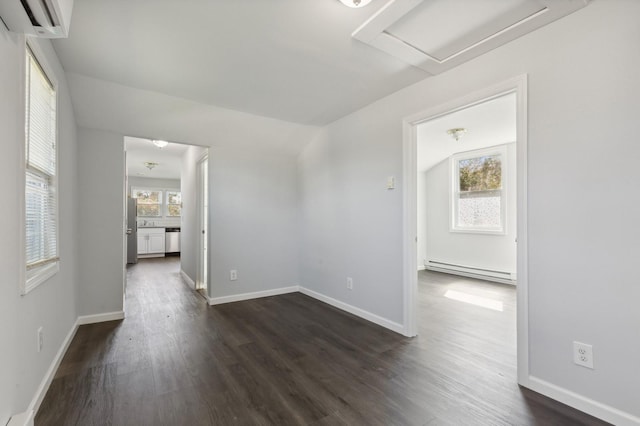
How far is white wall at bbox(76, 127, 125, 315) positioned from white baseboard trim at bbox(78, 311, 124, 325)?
0.03 metres

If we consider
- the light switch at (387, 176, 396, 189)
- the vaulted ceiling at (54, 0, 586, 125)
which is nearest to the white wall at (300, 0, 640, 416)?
the vaulted ceiling at (54, 0, 586, 125)

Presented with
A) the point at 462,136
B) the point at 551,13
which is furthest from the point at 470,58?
the point at 462,136

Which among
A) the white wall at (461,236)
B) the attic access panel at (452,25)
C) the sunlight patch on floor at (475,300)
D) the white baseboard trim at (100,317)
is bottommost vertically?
the sunlight patch on floor at (475,300)

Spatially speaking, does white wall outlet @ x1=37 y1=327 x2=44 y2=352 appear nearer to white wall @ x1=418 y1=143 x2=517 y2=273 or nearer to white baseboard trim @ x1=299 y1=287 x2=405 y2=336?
white baseboard trim @ x1=299 y1=287 x2=405 y2=336

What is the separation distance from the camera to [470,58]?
7.17ft

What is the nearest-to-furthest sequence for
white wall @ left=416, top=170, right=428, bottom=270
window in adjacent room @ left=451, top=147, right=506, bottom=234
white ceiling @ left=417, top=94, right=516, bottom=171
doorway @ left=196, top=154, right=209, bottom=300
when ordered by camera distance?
white ceiling @ left=417, top=94, right=516, bottom=171 < doorway @ left=196, top=154, right=209, bottom=300 < window in adjacent room @ left=451, top=147, right=506, bottom=234 < white wall @ left=416, top=170, right=428, bottom=270

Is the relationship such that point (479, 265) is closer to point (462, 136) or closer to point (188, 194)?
point (462, 136)

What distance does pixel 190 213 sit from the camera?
5.08 metres

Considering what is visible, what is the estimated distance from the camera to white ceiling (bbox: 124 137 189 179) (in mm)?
4887

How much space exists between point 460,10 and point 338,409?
8.11 feet

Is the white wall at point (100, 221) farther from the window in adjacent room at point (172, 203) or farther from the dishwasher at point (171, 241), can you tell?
the window in adjacent room at point (172, 203)

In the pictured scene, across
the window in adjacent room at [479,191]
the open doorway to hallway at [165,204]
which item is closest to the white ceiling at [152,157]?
the open doorway to hallway at [165,204]

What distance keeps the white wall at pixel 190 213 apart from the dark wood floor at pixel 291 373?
1502 millimetres

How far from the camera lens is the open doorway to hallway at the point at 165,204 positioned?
4.66 m
